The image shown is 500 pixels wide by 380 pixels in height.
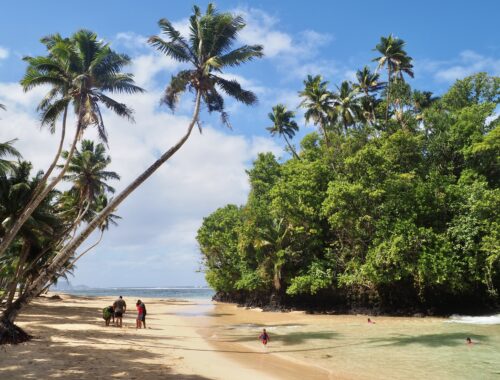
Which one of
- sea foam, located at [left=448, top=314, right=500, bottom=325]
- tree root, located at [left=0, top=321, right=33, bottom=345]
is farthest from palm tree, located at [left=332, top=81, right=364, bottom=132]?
tree root, located at [left=0, top=321, right=33, bottom=345]

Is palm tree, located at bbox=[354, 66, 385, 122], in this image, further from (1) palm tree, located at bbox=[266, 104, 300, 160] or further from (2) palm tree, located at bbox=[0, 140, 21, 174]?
(2) palm tree, located at bbox=[0, 140, 21, 174]

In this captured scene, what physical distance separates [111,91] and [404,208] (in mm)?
20845

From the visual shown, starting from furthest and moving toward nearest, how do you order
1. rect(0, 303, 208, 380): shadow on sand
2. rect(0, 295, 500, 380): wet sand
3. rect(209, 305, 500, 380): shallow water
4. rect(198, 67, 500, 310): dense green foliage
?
rect(198, 67, 500, 310): dense green foliage < rect(209, 305, 500, 380): shallow water < rect(0, 295, 500, 380): wet sand < rect(0, 303, 208, 380): shadow on sand

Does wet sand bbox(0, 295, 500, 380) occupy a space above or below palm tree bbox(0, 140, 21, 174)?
below

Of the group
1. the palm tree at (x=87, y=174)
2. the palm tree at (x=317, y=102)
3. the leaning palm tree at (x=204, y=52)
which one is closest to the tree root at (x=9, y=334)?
the leaning palm tree at (x=204, y=52)

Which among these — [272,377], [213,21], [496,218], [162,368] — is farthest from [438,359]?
[213,21]

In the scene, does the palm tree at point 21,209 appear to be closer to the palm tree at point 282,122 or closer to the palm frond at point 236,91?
the palm frond at point 236,91

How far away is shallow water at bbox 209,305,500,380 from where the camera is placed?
11797 millimetres

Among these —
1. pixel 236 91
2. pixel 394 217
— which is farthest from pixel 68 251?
pixel 394 217

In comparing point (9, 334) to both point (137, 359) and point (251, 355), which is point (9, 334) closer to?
point (137, 359)

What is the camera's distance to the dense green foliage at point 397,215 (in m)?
25.7

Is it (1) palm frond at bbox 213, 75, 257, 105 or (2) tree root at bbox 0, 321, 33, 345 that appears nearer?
(2) tree root at bbox 0, 321, 33, 345

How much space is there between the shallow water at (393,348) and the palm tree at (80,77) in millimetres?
12976

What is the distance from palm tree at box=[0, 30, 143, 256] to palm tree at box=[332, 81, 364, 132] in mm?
31314
